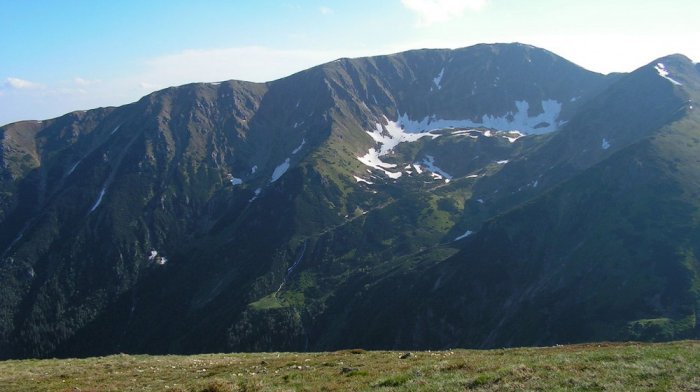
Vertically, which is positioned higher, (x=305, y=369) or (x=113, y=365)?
(x=305, y=369)

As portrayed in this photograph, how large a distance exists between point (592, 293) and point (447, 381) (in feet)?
538

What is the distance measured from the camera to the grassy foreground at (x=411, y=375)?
1120 inches

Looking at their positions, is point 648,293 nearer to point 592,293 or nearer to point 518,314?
point 592,293

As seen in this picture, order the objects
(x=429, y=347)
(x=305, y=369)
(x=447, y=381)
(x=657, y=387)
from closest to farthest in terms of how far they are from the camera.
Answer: (x=657, y=387) < (x=447, y=381) < (x=305, y=369) < (x=429, y=347)

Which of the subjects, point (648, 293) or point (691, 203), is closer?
point (648, 293)

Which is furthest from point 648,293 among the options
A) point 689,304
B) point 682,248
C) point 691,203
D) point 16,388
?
point 16,388

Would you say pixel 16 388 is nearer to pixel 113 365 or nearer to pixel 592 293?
pixel 113 365

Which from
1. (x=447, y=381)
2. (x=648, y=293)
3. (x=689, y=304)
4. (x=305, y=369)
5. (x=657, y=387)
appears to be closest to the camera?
(x=657, y=387)

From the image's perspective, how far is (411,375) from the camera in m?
33.4

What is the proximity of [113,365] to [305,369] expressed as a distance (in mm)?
25825

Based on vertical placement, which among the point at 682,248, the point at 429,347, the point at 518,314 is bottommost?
the point at 429,347

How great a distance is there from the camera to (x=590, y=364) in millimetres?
32594

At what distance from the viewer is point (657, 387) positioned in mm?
26656

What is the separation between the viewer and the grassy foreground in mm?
28453
